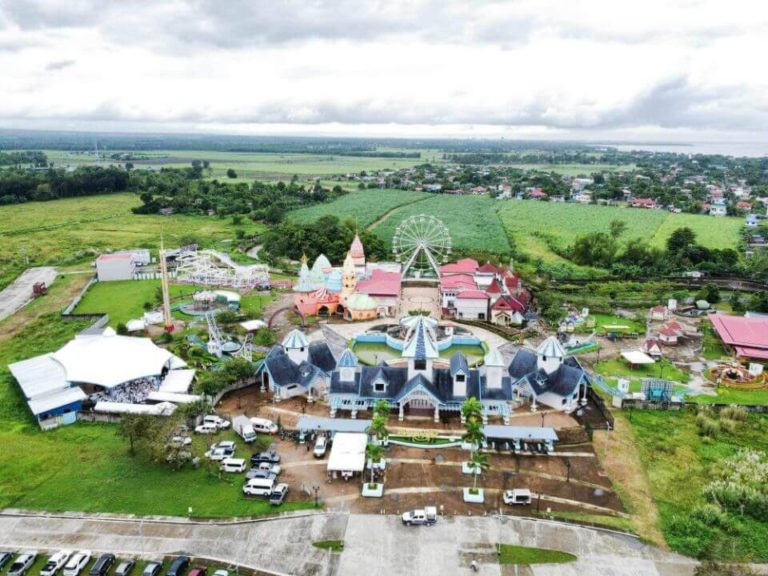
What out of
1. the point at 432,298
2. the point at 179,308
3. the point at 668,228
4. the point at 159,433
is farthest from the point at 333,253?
the point at 668,228

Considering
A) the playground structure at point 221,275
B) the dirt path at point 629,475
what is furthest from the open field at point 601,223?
the dirt path at point 629,475

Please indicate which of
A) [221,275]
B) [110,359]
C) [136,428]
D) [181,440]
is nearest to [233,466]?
[181,440]

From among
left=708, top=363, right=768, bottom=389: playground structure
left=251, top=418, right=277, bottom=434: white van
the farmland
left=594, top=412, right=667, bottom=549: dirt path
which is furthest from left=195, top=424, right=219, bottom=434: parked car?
the farmland

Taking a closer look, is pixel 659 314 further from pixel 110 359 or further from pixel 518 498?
pixel 110 359

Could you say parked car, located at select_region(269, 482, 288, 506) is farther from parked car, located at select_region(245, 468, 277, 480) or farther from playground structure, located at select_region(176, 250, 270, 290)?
playground structure, located at select_region(176, 250, 270, 290)

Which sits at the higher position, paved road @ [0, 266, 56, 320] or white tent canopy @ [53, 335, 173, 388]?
white tent canopy @ [53, 335, 173, 388]
